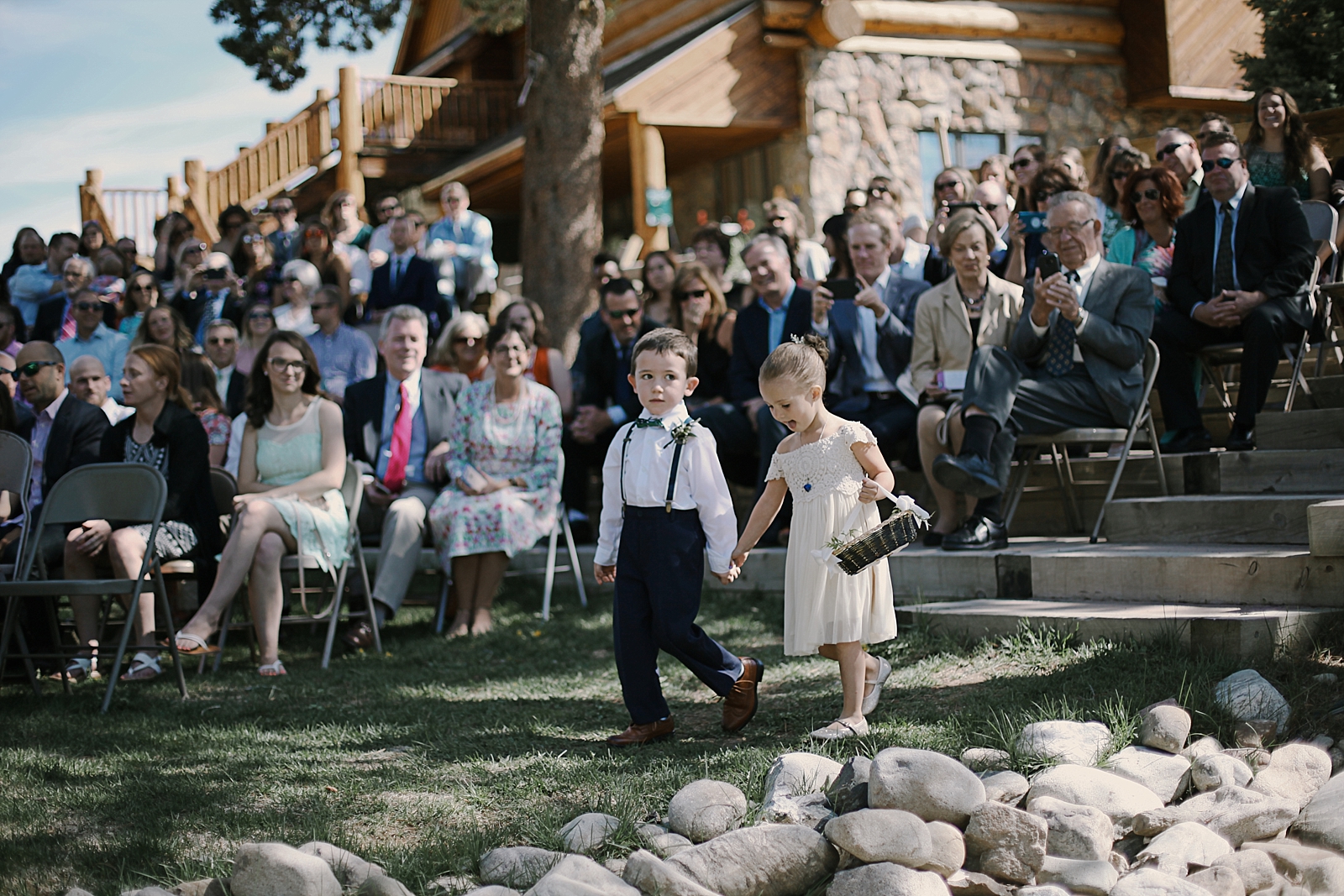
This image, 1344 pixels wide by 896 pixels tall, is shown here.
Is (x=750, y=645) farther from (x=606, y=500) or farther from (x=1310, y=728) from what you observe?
(x=1310, y=728)

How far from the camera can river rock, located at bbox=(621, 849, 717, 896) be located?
2943 mm

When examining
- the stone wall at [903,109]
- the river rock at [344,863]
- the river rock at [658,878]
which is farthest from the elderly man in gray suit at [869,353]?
the stone wall at [903,109]

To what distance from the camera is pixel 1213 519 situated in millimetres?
5441

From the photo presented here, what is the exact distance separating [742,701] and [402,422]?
154 inches

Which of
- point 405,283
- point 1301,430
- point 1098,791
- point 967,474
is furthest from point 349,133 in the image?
point 1098,791

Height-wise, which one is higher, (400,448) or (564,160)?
(564,160)

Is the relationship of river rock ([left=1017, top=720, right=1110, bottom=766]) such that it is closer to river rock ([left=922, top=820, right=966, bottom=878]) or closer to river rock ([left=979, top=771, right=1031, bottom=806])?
river rock ([left=979, top=771, right=1031, bottom=806])

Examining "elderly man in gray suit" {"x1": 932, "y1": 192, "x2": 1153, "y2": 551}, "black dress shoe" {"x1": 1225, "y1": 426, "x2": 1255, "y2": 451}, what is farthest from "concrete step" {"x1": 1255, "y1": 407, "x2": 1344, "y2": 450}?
"elderly man in gray suit" {"x1": 932, "y1": 192, "x2": 1153, "y2": 551}

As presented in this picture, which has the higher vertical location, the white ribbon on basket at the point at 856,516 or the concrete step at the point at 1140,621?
the white ribbon on basket at the point at 856,516

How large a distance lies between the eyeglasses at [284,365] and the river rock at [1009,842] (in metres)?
4.79

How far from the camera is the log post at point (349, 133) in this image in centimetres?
1805

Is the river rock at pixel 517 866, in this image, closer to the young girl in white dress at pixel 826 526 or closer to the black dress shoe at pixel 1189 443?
the young girl in white dress at pixel 826 526

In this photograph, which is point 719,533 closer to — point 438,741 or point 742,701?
point 742,701

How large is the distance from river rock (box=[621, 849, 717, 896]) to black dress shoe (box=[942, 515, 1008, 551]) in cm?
314
